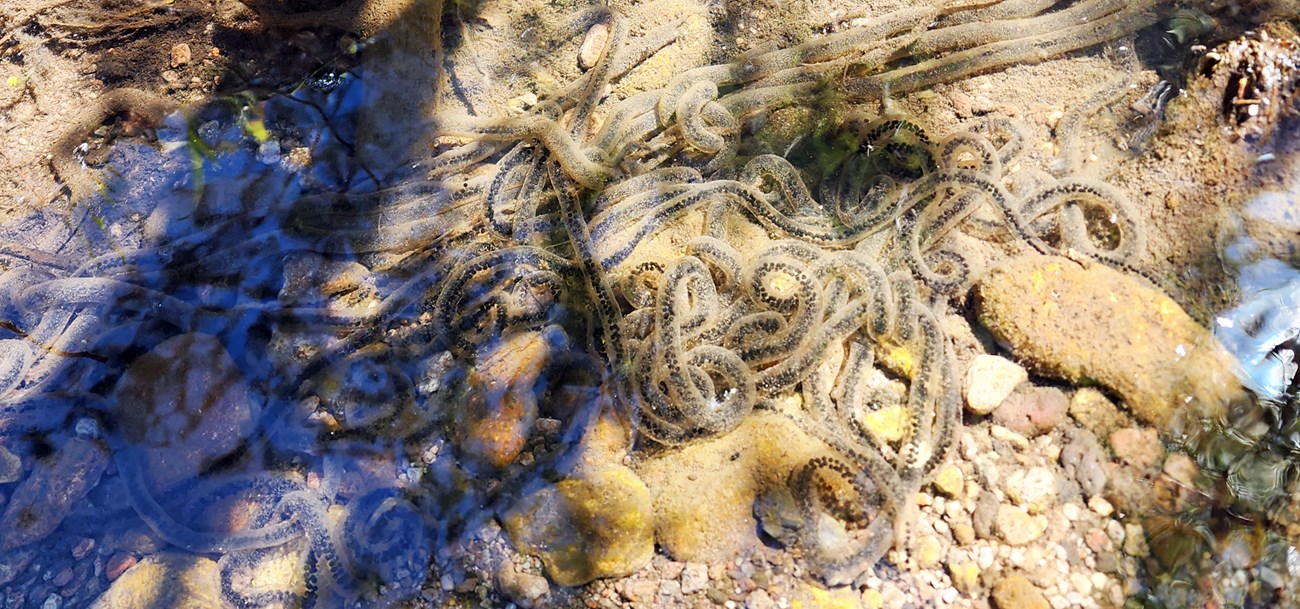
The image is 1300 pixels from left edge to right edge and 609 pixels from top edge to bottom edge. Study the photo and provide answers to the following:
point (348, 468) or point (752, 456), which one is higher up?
point (752, 456)

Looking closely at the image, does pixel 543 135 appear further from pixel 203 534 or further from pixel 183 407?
pixel 203 534

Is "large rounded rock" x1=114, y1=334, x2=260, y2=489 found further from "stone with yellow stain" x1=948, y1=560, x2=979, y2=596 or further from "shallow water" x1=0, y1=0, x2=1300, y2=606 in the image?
"stone with yellow stain" x1=948, y1=560, x2=979, y2=596

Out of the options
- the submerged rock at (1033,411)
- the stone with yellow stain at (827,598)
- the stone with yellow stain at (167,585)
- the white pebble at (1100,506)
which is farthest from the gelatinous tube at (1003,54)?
the stone with yellow stain at (167,585)

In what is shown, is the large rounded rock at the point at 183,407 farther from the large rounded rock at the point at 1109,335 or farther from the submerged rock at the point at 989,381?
the large rounded rock at the point at 1109,335

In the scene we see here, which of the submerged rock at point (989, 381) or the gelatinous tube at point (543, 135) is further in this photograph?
the gelatinous tube at point (543, 135)

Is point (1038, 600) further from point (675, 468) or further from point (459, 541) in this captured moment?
point (459, 541)

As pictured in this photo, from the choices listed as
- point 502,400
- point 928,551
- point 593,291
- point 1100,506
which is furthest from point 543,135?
point 1100,506

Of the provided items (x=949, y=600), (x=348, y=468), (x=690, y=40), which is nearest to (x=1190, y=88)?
(x=690, y=40)
